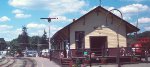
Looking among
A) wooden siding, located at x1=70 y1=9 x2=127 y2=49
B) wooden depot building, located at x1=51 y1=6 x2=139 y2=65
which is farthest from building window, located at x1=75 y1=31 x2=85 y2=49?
wooden siding, located at x1=70 y1=9 x2=127 y2=49

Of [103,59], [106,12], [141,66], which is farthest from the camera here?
[106,12]

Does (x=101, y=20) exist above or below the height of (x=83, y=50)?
above

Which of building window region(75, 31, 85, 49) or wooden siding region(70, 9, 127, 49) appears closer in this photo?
wooden siding region(70, 9, 127, 49)

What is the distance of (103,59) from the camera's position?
1065 inches

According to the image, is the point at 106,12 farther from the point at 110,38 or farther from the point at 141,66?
the point at 141,66

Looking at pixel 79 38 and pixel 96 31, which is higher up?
pixel 96 31

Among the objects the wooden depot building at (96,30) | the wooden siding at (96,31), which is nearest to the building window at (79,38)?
the wooden depot building at (96,30)

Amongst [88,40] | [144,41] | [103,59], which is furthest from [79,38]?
[144,41]

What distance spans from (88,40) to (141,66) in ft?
28.6

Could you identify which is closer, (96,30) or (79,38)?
(96,30)

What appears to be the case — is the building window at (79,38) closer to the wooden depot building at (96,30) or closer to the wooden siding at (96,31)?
the wooden depot building at (96,30)

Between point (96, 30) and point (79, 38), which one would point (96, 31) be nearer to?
point (96, 30)

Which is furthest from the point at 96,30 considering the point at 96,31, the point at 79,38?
the point at 79,38

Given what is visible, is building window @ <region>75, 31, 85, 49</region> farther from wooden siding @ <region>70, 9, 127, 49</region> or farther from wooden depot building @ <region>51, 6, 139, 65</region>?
wooden siding @ <region>70, 9, 127, 49</region>
